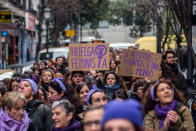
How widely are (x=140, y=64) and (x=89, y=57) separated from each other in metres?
1.58

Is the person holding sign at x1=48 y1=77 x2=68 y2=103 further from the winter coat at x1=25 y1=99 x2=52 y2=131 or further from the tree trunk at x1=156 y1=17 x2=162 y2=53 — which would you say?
the tree trunk at x1=156 y1=17 x2=162 y2=53

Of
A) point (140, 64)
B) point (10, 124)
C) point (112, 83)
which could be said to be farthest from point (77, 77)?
point (10, 124)

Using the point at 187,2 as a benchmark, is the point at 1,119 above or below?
below

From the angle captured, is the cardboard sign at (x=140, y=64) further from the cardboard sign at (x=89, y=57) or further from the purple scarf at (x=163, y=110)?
the purple scarf at (x=163, y=110)

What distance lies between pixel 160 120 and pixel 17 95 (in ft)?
5.28

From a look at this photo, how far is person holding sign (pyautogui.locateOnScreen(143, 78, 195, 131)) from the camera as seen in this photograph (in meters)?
5.57

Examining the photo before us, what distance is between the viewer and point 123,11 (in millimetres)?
63875

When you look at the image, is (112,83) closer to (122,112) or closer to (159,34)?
(122,112)

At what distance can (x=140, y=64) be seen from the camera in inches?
404

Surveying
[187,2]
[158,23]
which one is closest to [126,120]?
[187,2]

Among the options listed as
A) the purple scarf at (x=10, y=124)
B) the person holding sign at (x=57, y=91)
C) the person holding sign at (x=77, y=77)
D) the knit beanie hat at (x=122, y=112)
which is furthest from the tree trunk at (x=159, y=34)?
the knit beanie hat at (x=122, y=112)

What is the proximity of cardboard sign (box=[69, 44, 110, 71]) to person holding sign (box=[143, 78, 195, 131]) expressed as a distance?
548 centimetres

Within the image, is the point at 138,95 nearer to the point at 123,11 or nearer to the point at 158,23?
the point at 158,23

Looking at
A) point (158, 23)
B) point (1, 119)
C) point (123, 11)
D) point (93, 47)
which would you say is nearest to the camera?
point (1, 119)
